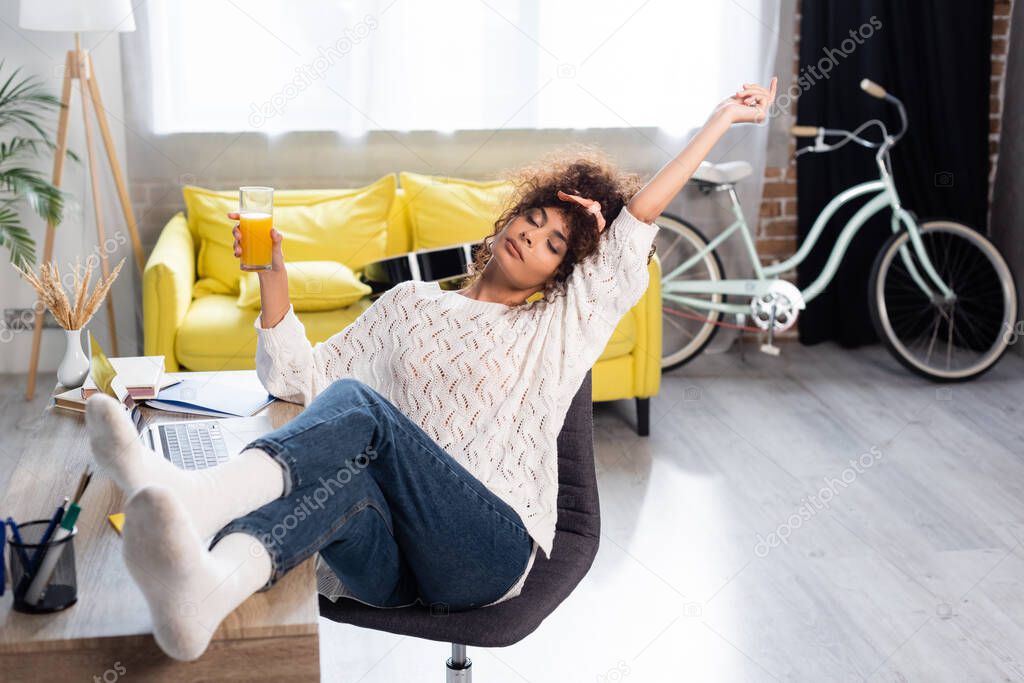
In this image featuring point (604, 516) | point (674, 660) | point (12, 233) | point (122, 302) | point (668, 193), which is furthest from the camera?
point (122, 302)

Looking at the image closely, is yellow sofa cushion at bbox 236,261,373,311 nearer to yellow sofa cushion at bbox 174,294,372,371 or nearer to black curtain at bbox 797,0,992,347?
yellow sofa cushion at bbox 174,294,372,371

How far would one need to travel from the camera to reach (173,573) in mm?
1133

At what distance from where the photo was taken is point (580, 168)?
5.99ft

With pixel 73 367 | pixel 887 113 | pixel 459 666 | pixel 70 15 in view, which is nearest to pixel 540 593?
pixel 459 666

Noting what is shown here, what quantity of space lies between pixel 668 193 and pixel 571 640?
0.98 m

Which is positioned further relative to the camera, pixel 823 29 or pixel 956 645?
pixel 823 29

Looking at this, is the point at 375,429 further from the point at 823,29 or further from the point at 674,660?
the point at 823,29

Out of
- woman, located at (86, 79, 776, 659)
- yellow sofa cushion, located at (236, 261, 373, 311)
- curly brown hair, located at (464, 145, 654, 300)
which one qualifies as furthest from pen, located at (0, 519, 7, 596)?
yellow sofa cushion, located at (236, 261, 373, 311)

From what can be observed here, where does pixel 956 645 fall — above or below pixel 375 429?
below

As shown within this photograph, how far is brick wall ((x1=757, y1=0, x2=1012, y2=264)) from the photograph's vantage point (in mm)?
4289

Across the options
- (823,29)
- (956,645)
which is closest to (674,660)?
(956,645)

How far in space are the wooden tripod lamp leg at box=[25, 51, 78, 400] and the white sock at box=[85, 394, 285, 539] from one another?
2.41m

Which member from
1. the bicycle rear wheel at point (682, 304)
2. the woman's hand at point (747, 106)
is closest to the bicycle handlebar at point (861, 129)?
the bicycle rear wheel at point (682, 304)

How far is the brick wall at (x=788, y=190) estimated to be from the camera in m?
4.29
